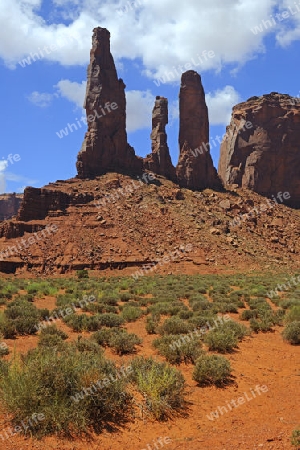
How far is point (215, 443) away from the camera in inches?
215

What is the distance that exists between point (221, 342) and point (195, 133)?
212ft

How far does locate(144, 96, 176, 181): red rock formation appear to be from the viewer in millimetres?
67875

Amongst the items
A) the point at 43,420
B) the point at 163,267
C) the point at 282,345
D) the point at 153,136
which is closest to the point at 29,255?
the point at 163,267

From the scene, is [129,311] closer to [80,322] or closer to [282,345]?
[80,322]

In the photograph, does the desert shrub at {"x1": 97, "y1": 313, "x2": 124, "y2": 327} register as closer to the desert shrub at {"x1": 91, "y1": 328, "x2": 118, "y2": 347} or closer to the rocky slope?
the desert shrub at {"x1": 91, "y1": 328, "x2": 118, "y2": 347}

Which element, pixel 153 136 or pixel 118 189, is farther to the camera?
pixel 153 136

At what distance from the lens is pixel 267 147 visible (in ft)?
260

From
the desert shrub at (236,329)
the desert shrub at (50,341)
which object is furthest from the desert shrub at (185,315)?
the desert shrub at (50,341)

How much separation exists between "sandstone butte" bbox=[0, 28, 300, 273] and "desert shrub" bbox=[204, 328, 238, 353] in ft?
107

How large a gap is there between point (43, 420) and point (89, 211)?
47682 mm

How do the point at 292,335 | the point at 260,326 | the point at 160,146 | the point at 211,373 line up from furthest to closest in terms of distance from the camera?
the point at 160,146 → the point at 260,326 → the point at 292,335 → the point at 211,373

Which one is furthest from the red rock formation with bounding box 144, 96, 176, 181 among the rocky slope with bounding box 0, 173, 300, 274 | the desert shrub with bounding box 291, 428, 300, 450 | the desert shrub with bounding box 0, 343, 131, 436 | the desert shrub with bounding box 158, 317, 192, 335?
the desert shrub with bounding box 291, 428, 300, 450

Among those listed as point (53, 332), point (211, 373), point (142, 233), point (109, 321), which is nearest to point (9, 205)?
point (142, 233)

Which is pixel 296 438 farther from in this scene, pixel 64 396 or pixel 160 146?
pixel 160 146
